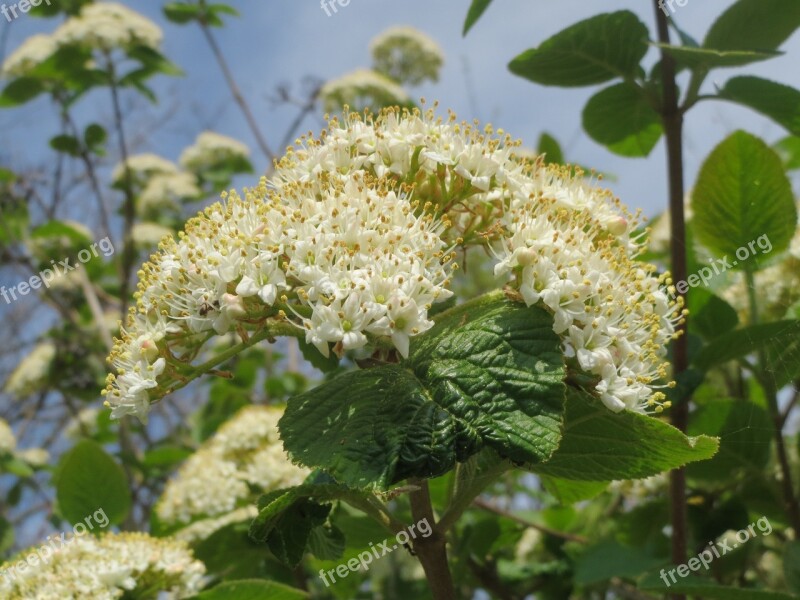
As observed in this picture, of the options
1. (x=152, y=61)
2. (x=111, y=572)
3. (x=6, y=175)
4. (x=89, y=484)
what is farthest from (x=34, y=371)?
(x=111, y=572)

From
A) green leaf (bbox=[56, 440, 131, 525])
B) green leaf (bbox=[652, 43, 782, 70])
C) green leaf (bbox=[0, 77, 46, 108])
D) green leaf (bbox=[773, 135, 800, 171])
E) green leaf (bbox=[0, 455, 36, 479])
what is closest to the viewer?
green leaf (bbox=[652, 43, 782, 70])

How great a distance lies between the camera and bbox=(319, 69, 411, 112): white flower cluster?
4074 mm

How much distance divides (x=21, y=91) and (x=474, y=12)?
3124 millimetres

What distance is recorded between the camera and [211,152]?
509 centimetres

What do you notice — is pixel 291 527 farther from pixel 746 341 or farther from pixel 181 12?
pixel 181 12

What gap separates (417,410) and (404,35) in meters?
4.35

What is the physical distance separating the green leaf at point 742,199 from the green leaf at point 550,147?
505mm

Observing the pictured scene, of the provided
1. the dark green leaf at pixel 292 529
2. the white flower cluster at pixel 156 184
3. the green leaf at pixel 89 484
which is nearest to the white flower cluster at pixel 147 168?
the white flower cluster at pixel 156 184

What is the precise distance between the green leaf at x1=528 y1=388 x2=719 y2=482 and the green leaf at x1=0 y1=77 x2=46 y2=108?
3.61m

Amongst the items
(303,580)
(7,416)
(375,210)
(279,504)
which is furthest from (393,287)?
(7,416)

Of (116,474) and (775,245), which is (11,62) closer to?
(116,474)

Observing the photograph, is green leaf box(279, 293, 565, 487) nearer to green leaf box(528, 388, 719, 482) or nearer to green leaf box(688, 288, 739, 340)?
green leaf box(528, 388, 719, 482)

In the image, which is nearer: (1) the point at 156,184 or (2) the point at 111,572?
(2) the point at 111,572

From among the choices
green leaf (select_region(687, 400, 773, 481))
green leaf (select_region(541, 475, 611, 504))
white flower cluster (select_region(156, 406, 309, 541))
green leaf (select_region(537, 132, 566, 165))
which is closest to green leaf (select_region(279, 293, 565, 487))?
green leaf (select_region(541, 475, 611, 504))
